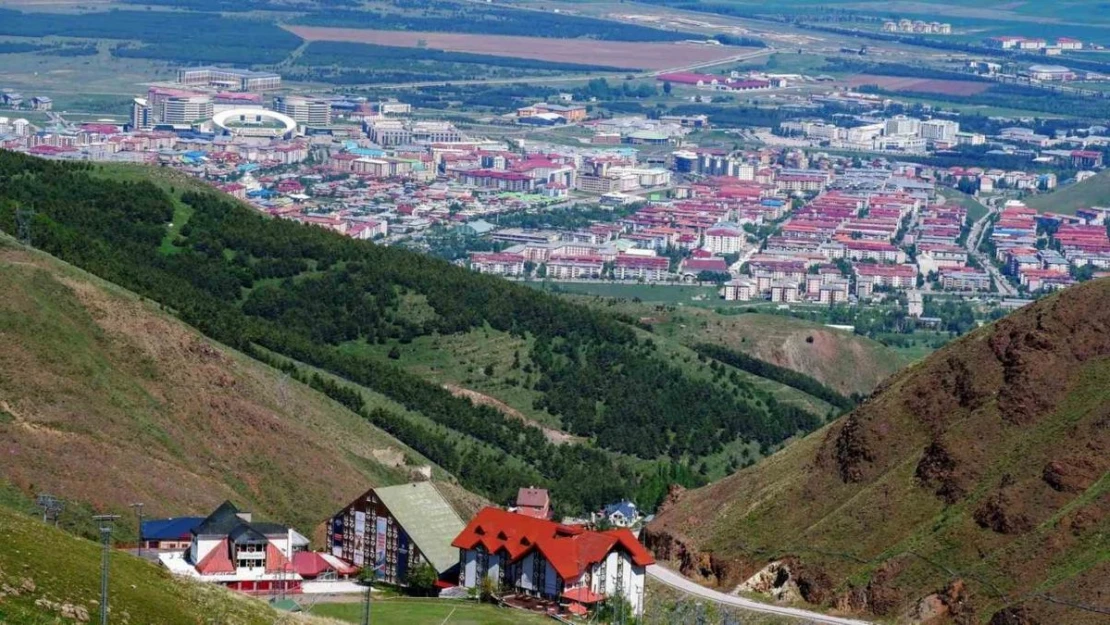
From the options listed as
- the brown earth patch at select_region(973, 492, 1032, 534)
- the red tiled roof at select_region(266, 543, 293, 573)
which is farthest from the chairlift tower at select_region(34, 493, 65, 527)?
the brown earth patch at select_region(973, 492, 1032, 534)

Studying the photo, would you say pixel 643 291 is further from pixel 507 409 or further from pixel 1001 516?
pixel 1001 516

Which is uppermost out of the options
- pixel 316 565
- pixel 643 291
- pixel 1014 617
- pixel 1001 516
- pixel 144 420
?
pixel 1001 516

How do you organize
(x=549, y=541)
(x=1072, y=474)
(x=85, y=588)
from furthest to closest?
(x=549, y=541)
(x=1072, y=474)
(x=85, y=588)

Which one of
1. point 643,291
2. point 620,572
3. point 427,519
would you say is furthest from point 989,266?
point 620,572

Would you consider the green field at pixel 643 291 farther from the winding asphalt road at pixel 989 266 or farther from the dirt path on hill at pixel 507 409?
the dirt path on hill at pixel 507 409

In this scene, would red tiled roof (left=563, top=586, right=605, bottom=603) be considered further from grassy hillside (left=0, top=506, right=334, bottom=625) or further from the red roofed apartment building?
grassy hillside (left=0, top=506, right=334, bottom=625)

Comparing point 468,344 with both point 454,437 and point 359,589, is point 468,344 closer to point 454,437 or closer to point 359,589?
point 454,437
